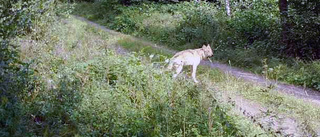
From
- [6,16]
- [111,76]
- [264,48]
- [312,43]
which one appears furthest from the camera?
[264,48]

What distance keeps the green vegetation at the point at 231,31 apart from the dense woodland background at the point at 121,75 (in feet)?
0.16

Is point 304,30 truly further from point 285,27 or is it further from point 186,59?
point 186,59

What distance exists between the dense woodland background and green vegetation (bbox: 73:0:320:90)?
5cm

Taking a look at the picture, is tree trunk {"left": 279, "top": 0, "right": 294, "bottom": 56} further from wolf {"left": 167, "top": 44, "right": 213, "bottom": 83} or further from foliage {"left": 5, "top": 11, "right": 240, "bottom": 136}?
foliage {"left": 5, "top": 11, "right": 240, "bottom": 136}

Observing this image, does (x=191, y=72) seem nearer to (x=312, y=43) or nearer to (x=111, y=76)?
(x=111, y=76)

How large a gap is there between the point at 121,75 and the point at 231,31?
29.5ft

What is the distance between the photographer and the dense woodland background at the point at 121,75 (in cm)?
506

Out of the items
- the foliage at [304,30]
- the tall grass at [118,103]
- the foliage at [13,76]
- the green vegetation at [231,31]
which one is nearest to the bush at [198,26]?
the green vegetation at [231,31]

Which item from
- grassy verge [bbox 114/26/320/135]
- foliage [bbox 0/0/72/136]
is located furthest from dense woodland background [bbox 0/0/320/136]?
grassy verge [bbox 114/26/320/135]

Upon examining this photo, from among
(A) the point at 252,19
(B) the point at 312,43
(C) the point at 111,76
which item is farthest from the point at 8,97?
(A) the point at 252,19

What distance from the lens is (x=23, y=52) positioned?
8.18 meters

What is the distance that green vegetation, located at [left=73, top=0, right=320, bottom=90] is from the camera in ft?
36.2

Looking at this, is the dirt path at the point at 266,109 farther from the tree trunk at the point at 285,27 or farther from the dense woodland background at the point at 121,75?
the tree trunk at the point at 285,27

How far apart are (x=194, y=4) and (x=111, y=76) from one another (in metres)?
12.7
